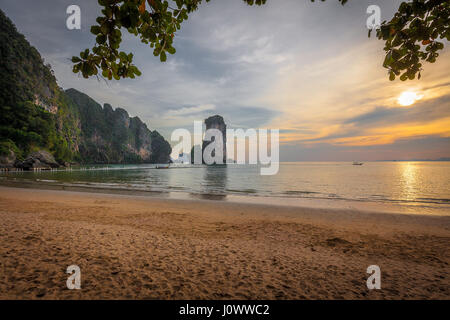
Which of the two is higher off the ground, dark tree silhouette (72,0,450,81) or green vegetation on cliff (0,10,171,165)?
green vegetation on cliff (0,10,171,165)

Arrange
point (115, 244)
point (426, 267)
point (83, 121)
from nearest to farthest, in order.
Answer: point (426, 267), point (115, 244), point (83, 121)

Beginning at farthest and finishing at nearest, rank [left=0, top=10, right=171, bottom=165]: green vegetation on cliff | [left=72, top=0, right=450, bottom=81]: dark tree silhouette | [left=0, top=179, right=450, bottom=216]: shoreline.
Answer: [left=0, top=10, right=171, bottom=165]: green vegetation on cliff
[left=0, top=179, right=450, bottom=216]: shoreline
[left=72, top=0, right=450, bottom=81]: dark tree silhouette

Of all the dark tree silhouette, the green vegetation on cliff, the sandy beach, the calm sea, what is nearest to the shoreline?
the calm sea

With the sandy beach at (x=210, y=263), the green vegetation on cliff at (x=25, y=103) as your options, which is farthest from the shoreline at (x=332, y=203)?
the green vegetation on cliff at (x=25, y=103)

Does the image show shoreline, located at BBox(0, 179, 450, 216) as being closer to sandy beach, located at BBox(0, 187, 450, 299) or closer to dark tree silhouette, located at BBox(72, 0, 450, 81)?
sandy beach, located at BBox(0, 187, 450, 299)

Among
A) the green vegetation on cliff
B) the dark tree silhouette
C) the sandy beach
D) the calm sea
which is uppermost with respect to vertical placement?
the green vegetation on cliff

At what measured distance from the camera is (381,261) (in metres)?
3.81

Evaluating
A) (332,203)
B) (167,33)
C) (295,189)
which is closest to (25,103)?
(295,189)

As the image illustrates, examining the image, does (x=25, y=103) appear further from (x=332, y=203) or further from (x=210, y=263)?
(x=332, y=203)
